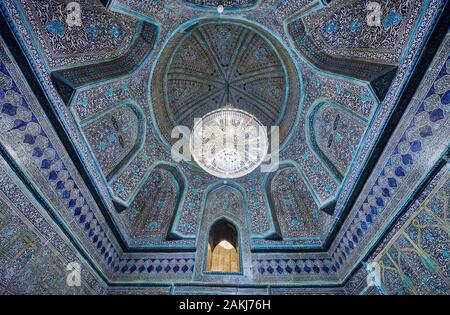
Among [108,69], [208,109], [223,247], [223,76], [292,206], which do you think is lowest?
[223,247]

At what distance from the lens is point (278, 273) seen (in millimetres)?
5000

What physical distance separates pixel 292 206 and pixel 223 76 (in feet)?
11.8

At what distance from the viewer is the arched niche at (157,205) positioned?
532cm

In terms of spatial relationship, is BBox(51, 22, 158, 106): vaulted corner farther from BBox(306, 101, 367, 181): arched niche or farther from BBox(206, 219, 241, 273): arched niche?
BBox(206, 219, 241, 273): arched niche

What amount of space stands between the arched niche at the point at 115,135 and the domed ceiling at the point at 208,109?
0.03m

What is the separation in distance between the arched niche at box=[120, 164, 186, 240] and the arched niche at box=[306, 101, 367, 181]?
296cm

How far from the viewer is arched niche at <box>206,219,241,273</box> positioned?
5570 mm

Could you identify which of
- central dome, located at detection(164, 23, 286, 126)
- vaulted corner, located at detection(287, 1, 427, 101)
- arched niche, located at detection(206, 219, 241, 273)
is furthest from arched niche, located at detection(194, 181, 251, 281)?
vaulted corner, located at detection(287, 1, 427, 101)

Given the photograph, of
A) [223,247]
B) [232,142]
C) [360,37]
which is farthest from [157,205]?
[360,37]

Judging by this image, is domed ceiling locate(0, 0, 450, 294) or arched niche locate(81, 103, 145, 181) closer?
domed ceiling locate(0, 0, 450, 294)

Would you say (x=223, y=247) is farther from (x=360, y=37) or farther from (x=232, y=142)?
(x=360, y=37)

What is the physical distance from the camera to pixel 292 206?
218 inches

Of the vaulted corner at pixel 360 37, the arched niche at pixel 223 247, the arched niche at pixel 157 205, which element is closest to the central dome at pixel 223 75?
the arched niche at pixel 157 205

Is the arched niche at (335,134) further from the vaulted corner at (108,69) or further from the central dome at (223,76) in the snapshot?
the vaulted corner at (108,69)
